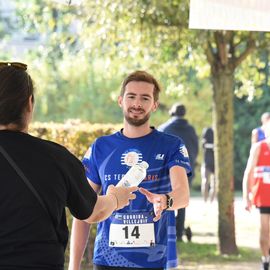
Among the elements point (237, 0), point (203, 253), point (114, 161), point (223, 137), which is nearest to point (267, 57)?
point (223, 137)

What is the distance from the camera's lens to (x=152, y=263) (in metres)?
5.41

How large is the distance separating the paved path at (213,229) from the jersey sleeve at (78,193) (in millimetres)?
8040

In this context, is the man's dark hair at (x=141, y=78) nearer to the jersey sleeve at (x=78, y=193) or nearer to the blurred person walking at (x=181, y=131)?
the jersey sleeve at (x=78, y=193)

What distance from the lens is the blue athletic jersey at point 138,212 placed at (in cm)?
542

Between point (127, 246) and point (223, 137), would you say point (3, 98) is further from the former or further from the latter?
point (223, 137)

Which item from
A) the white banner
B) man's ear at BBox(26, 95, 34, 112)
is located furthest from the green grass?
man's ear at BBox(26, 95, 34, 112)

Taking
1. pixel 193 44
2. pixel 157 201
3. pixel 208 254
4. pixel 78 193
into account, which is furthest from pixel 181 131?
pixel 78 193

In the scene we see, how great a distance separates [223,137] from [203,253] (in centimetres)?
165

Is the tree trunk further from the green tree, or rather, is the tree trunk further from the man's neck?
the man's neck

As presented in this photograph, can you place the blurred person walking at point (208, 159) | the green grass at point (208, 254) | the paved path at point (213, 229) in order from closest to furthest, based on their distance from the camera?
the paved path at point (213, 229), the green grass at point (208, 254), the blurred person walking at point (208, 159)

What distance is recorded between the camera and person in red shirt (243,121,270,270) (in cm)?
1045

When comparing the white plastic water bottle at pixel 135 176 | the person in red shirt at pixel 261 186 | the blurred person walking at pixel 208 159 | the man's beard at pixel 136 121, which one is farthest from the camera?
the blurred person walking at pixel 208 159

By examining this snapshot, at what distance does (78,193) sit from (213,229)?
12.8 meters

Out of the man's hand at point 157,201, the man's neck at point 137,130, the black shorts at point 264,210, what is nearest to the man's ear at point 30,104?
the man's hand at point 157,201
